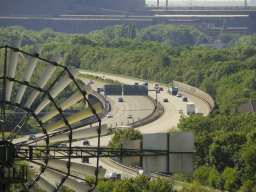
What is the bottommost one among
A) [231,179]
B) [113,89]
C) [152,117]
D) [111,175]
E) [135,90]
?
[231,179]

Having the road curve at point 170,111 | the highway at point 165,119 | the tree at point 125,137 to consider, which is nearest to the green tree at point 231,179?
the highway at point 165,119

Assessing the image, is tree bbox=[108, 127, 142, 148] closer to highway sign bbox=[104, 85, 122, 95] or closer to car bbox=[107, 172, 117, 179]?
car bbox=[107, 172, 117, 179]

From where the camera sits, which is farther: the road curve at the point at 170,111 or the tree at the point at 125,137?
the road curve at the point at 170,111

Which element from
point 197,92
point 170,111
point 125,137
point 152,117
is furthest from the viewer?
point 197,92

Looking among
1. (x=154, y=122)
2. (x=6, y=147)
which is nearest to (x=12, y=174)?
(x=6, y=147)

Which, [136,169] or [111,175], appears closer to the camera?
[111,175]

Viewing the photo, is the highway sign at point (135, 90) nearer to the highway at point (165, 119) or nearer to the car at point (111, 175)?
the highway at point (165, 119)

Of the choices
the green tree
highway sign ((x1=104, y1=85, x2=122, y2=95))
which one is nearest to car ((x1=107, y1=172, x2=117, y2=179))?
the green tree

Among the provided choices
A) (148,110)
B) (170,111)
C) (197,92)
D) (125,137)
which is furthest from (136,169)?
(197,92)

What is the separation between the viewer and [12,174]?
22.5 metres

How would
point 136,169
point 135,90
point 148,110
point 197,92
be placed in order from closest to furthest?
point 136,169 → point 135,90 → point 148,110 → point 197,92

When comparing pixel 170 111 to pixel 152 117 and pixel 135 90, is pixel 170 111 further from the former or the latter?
pixel 135 90

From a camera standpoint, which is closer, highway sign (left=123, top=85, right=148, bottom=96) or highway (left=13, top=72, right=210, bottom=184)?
highway (left=13, top=72, right=210, bottom=184)

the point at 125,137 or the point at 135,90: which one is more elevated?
the point at 135,90
